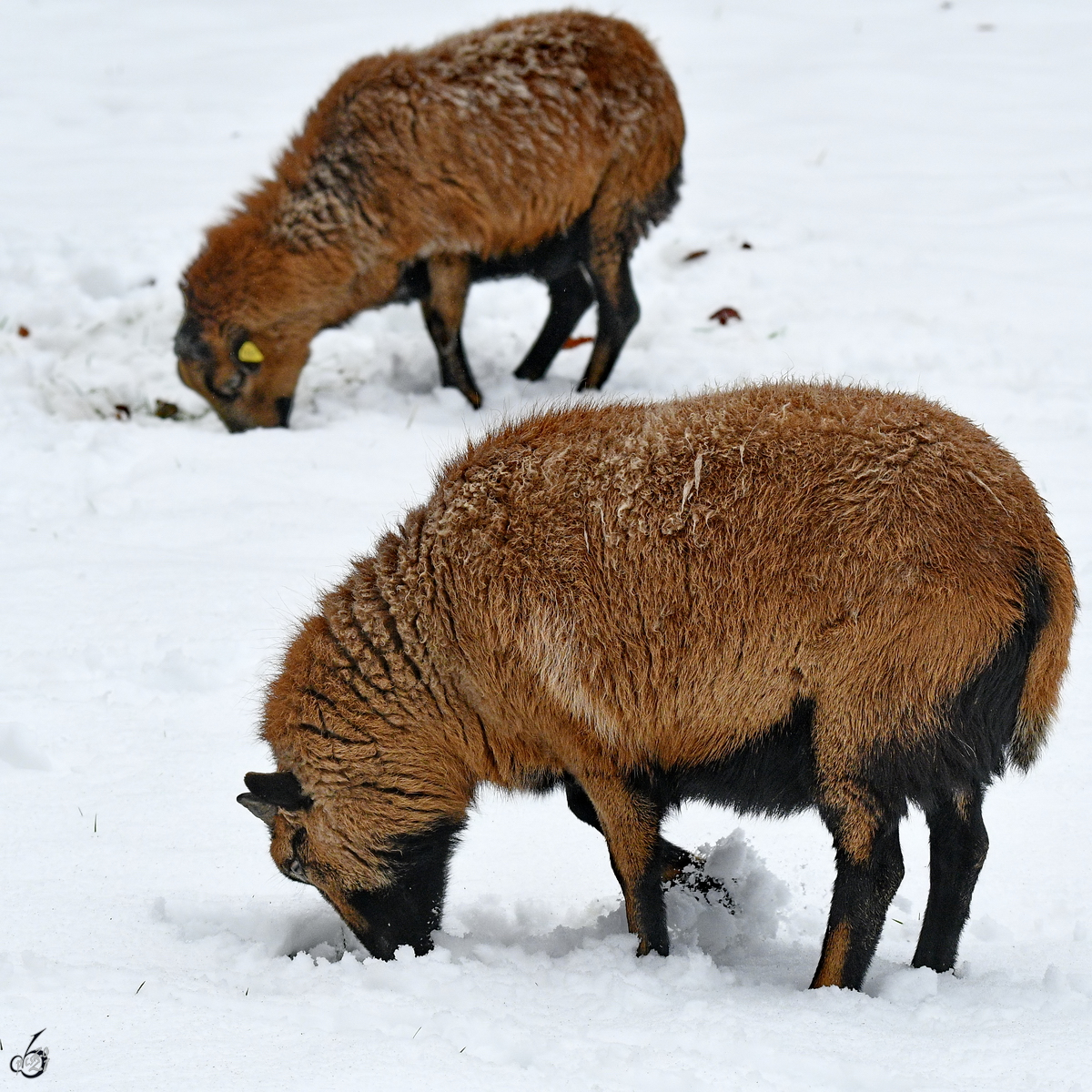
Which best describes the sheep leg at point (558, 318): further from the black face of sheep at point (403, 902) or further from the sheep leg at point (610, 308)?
the black face of sheep at point (403, 902)

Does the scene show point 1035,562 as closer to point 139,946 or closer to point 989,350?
point 139,946

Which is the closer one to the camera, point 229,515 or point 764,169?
point 229,515

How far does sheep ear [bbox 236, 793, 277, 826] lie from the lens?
4.00m

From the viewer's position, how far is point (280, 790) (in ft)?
13.1

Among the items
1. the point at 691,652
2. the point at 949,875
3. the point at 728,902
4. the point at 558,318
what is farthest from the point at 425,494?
the point at 949,875

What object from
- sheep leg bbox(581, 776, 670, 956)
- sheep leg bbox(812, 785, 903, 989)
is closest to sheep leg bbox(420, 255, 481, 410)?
sheep leg bbox(581, 776, 670, 956)

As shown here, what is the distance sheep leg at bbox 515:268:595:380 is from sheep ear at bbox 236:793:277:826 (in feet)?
17.2

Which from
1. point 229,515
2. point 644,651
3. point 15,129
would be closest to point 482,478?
point 644,651

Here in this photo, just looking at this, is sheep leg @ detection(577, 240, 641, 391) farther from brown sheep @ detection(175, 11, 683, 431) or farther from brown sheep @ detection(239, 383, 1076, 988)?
brown sheep @ detection(239, 383, 1076, 988)

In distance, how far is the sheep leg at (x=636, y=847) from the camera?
3939 millimetres

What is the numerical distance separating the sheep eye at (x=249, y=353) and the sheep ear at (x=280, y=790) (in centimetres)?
465

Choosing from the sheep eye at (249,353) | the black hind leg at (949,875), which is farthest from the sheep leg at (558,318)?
the black hind leg at (949,875)

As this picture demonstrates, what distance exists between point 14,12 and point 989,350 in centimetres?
1166

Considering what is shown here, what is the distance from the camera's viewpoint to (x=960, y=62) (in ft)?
43.0
